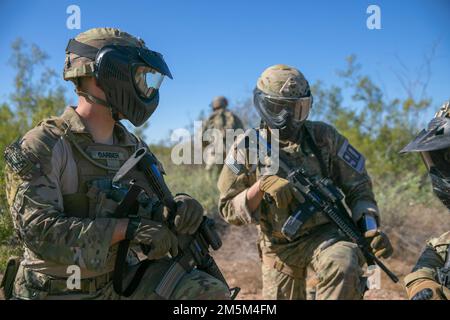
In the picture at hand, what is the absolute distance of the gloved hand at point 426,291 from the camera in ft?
9.10

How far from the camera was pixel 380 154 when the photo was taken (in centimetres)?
1067

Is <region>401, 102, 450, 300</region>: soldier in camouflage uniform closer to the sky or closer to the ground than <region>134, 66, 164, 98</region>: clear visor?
closer to the ground

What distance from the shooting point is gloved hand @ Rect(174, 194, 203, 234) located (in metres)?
2.81

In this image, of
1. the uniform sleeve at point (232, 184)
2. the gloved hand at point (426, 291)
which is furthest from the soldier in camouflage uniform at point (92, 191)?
the uniform sleeve at point (232, 184)

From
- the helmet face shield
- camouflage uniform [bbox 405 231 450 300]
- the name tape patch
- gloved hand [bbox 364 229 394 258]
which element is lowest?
gloved hand [bbox 364 229 394 258]

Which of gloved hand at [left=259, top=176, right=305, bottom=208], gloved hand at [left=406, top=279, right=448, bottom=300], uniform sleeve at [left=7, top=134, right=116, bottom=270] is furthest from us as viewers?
gloved hand at [left=259, top=176, right=305, bottom=208]

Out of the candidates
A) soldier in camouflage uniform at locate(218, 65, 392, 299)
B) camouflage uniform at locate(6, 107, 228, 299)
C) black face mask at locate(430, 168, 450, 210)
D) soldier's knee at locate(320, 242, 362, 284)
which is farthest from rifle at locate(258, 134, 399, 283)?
camouflage uniform at locate(6, 107, 228, 299)

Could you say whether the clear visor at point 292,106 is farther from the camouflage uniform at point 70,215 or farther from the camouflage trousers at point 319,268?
the camouflage uniform at point 70,215

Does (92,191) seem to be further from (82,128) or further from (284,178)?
(284,178)

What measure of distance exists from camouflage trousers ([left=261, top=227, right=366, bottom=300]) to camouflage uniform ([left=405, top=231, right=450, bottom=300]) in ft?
2.43

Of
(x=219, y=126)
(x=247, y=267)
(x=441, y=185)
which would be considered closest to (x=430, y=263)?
(x=441, y=185)

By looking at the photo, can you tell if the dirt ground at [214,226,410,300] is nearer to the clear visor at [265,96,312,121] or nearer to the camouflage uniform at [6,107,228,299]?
the clear visor at [265,96,312,121]

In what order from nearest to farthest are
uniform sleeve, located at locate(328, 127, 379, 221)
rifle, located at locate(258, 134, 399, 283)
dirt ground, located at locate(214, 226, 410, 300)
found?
rifle, located at locate(258, 134, 399, 283)
uniform sleeve, located at locate(328, 127, 379, 221)
dirt ground, located at locate(214, 226, 410, 300)
